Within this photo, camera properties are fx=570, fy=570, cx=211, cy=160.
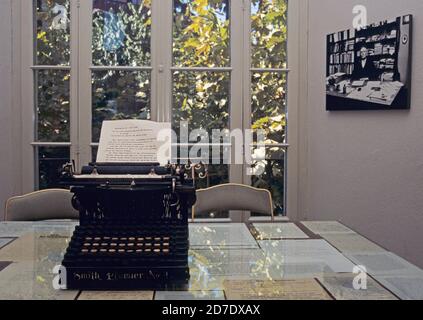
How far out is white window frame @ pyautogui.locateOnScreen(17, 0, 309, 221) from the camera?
152 inches

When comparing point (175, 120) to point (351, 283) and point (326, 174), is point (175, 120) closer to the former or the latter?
point (326, 174)

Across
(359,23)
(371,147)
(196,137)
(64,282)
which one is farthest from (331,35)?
(64,282)

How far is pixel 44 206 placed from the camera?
2873 millimetres

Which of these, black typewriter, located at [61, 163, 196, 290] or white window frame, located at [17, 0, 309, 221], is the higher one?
white window frame, located at [17, 0, 309, 221]

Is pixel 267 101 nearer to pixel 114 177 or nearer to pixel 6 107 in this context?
pixel 6 107

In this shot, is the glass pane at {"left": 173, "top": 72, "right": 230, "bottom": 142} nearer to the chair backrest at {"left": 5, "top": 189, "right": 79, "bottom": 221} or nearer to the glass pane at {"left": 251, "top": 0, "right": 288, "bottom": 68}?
the glass pane at {"left": 251, "top": 0, "right": 288, "bottom": 68}

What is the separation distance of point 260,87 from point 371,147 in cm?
92

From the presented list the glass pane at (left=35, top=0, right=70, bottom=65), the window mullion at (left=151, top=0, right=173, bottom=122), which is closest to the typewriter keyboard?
the window mullion at (left=151, top=0, right=173, bottom=122)

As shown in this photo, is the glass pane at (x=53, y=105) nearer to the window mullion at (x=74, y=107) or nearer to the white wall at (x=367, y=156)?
the window mullion at (x=74, y=107)

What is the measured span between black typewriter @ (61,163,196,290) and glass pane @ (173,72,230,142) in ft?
6.17

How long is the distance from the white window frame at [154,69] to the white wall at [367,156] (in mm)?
132

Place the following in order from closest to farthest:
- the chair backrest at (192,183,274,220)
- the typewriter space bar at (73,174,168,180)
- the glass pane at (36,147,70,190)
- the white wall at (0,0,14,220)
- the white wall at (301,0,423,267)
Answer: the typewriter space bar at (73,174,168,180) → the chair backrest at (192,183,274,220) → the white wall at (301,0,423,267) → the white wall at (0,0,14,220) → the glass pane at (36,147,70,190)

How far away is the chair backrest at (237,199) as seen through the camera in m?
2.97
